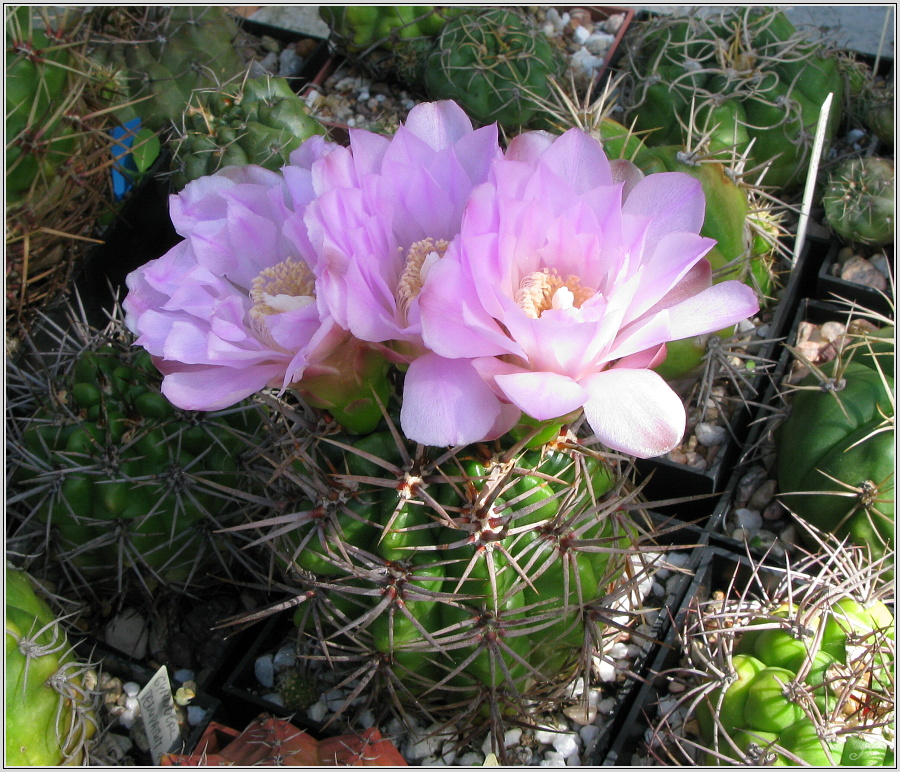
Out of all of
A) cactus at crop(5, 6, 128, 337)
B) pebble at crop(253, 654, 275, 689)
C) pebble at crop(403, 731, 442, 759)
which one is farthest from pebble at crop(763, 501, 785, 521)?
cactus at crop(5, 6, 128, 337)

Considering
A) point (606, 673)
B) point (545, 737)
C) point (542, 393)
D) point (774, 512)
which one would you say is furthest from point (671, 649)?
point (542, 393)

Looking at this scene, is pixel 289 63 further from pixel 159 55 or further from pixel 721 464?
pixel 721 464

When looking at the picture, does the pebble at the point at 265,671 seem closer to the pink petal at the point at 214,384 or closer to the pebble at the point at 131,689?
the pebble at the point at 131,689

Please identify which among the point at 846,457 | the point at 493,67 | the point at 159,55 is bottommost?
the point at 846,457

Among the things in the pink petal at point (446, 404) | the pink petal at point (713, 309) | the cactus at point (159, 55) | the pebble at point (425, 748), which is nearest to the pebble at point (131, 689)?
the pebble at point (425, 748)

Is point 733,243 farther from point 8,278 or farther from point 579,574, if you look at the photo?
point 8,278
